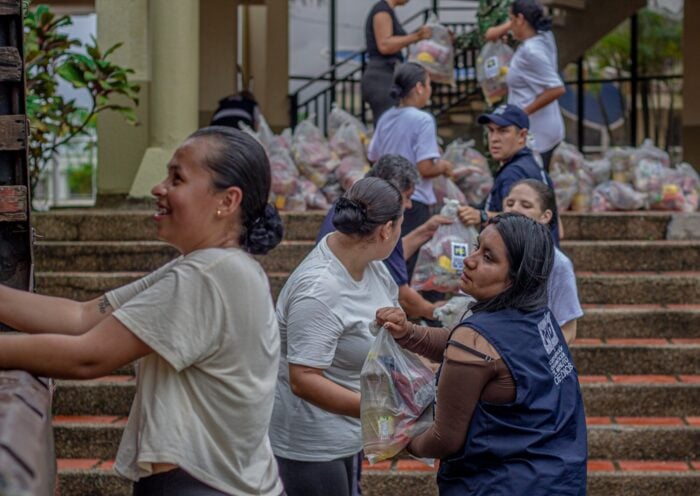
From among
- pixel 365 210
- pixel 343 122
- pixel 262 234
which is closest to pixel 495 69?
pixel 343 122

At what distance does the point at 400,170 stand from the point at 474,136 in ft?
26.5

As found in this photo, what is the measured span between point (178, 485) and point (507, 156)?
3.51m

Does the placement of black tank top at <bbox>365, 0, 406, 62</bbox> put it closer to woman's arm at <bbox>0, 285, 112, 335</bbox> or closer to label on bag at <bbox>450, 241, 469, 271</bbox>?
label on bag at <bbox>450, 241, 469, 271</bbox>

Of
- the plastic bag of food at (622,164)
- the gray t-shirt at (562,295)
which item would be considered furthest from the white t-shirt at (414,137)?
the plastic bag of food at (622,164)

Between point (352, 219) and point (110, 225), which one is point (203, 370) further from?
point (110, 225)

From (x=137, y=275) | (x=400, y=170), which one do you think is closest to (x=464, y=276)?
(x=400, y=170)

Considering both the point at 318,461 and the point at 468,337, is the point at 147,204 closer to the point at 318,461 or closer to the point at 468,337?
the point at 318,461

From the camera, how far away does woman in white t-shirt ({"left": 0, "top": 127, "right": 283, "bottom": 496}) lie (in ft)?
8.11

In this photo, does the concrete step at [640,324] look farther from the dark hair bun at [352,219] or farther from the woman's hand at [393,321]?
the woman's hand at [393,321]

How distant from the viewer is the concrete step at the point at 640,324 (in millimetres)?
7367

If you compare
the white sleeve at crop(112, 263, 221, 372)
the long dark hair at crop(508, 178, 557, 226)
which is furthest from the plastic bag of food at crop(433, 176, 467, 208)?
the white sleeve at crop(112, 263, 221, 372)

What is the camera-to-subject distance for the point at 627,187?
30.2 feet

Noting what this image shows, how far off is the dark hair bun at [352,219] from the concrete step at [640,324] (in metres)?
3.94

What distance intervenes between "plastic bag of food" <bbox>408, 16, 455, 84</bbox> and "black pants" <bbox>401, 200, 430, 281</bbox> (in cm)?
220
